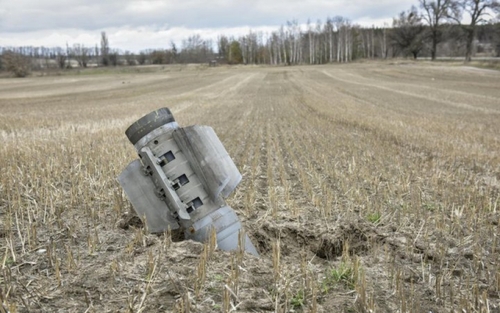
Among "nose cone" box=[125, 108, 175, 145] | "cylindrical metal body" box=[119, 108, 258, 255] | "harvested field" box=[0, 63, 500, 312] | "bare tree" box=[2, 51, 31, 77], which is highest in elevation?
"bare tree" box=[2, 51, 31, 77]

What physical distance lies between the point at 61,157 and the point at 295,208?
4915 millimetres

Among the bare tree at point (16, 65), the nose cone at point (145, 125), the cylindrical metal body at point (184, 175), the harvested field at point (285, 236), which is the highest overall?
the bare tree at point (16, 65)

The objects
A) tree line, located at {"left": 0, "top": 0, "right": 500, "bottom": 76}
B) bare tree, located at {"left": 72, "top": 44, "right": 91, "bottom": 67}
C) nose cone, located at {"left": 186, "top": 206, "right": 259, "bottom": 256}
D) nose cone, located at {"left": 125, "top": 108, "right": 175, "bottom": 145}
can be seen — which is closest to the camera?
nose cone, located at {"left": 186, "top": 206, "right": 259, "bottom": 256}

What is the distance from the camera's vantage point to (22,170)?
22.6 ft

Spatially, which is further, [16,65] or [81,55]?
[81,55]

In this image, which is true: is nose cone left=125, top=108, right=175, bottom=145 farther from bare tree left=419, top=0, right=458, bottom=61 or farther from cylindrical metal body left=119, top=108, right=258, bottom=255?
bare tree left=419, top=0, right=458, bottom=61

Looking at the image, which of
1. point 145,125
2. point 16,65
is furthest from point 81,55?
point 145,125

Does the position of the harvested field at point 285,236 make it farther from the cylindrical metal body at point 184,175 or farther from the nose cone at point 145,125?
the nose cone at point 145,125

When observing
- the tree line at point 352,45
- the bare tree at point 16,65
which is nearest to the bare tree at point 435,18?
the tree line at point 352,45

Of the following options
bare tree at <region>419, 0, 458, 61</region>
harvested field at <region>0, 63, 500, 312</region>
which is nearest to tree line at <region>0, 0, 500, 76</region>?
bare tree at <region>419, 0, 458, 61</region>

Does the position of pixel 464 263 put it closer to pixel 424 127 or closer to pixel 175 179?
pixel 175 179

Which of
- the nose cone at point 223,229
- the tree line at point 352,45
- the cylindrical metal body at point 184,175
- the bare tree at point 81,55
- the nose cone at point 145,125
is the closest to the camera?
the nose cone at point 223,229

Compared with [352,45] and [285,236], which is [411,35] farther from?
[285,236]

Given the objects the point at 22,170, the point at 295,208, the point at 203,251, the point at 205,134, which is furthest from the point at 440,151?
the point at 22,170
